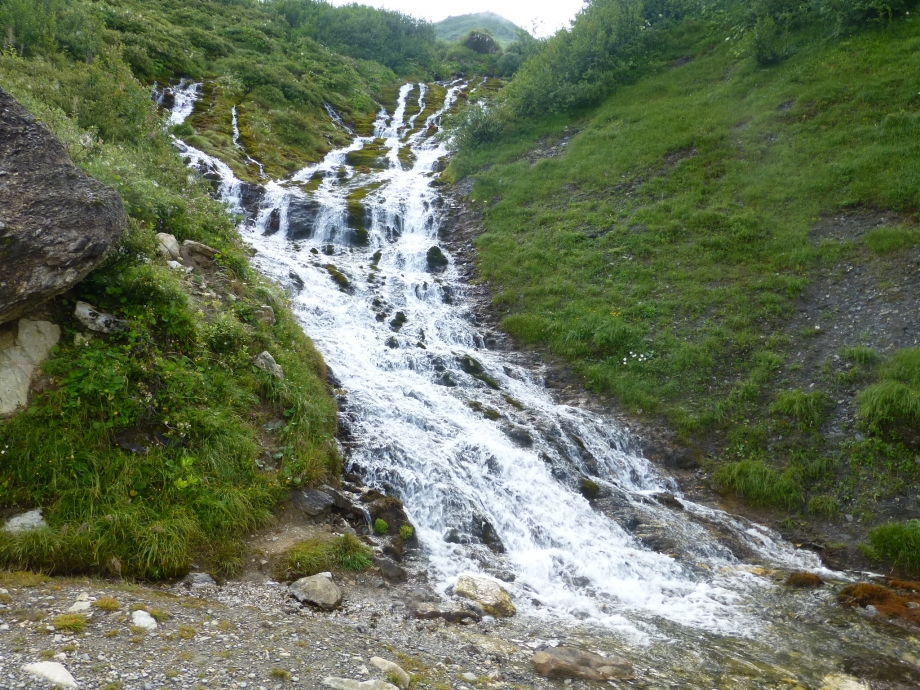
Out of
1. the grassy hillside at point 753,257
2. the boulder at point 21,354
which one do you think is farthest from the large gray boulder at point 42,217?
the grassy hillside at point 753,257

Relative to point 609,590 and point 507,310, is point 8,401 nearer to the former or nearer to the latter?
point 609,590

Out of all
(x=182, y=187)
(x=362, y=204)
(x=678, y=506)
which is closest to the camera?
(x=678, y=506)

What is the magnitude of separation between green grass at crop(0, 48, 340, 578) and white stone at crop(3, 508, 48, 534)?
9cm

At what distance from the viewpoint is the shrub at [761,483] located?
1166 centimetres

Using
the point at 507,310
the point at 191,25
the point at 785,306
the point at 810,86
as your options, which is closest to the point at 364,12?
the point at 191,25

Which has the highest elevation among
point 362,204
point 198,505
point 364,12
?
point 364,12

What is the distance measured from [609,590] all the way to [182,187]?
14417 millimetres

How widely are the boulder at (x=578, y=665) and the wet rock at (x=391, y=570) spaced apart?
2354mm

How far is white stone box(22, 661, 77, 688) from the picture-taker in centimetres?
413

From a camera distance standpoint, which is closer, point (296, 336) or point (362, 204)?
point (296, 336)

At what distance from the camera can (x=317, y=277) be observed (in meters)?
19.0

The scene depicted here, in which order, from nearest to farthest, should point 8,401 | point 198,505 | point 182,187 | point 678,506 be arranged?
point 8,401 → point 198,505 → point 678,506 → point 182,187

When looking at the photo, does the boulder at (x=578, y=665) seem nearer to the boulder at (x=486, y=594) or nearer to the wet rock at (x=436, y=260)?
the boulder at (x=486, y=594)

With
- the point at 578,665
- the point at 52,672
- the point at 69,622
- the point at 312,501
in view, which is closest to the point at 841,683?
the point at 578,665
